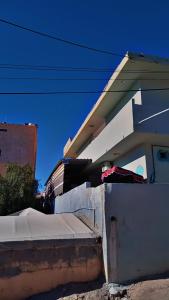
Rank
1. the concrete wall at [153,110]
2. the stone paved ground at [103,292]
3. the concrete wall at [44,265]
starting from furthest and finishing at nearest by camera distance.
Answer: the concrete wall at [153,110]
the concrete wall at [44,265]
the stone paved ground at [103,292]

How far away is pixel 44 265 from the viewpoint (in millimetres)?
5719

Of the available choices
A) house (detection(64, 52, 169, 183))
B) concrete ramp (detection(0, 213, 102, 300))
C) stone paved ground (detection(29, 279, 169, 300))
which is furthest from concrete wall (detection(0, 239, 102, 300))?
house (detection(64, 52, 169, 183))

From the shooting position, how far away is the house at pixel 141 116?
9.66 metres

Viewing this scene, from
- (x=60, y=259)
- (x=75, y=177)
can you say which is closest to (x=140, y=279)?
(x=60, y=259)

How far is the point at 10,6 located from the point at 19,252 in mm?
6258

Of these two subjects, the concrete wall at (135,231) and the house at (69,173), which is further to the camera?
the house at (69,173)

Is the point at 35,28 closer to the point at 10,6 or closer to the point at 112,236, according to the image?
the point at 10,6

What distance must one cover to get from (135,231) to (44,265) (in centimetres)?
214

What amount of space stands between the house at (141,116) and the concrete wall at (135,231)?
336 centimetres

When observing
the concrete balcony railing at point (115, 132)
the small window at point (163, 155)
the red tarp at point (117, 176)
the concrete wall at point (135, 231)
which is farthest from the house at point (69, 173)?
the concrete wall at point (135, 231)

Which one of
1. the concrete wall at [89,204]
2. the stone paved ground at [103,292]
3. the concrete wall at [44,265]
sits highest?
the concrete wall at [89,204]

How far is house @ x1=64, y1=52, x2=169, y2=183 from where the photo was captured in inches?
380

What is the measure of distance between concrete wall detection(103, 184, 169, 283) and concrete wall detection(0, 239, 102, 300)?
0.42 m

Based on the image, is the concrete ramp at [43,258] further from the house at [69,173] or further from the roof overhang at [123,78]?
the house at [69,173]
